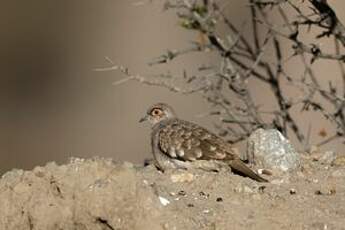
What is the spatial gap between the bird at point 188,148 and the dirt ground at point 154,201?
64 centimetres

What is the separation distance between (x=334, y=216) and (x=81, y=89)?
14890 mm

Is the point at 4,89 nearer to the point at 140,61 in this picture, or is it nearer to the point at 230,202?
the point at 140,61

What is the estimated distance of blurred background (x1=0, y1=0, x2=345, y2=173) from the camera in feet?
69.3

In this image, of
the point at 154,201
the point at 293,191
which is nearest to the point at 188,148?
the point at 293,191

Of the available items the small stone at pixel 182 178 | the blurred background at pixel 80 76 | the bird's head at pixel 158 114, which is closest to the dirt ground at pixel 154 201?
the small stone at pixel 182 178

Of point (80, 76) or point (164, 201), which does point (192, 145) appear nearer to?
point (164, 201)

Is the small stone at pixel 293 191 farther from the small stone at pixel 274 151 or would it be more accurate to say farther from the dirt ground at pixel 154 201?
the small stone at pixel 274 151

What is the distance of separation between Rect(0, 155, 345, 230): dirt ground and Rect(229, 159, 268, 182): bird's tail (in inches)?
4.4

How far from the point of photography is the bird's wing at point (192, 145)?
10.4 metres

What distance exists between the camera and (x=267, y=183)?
9609 millimetres

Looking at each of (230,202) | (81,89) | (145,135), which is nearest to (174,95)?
(145,135)

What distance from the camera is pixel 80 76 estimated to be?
78.9 feet

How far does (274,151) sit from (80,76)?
46.7 ft

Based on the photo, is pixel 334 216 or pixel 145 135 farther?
pixel 145 135
